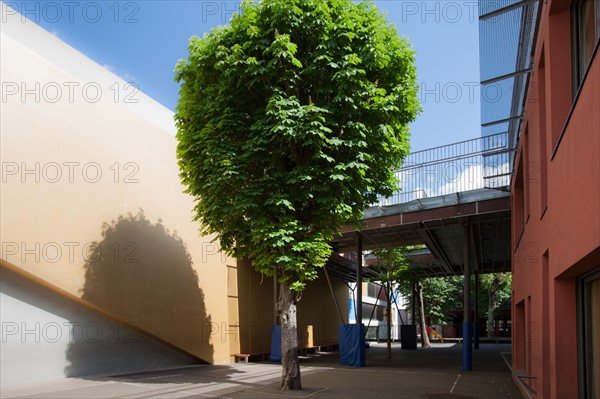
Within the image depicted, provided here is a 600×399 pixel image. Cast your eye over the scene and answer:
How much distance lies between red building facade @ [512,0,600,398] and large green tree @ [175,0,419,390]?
13.0 ft

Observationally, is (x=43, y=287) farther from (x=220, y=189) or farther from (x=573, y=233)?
(x=573, y=233)

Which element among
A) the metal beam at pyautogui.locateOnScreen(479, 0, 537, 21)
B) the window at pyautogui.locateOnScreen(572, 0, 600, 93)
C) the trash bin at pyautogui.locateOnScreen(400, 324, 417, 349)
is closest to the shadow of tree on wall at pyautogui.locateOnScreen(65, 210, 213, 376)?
the metal beam at pyautogui.locateOnScreen(479, 0, 537, 21)

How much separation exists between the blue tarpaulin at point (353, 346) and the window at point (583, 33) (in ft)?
48.6

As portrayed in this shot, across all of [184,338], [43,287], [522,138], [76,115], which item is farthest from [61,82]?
[522,138]

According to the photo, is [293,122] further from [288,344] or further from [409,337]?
[409,337]

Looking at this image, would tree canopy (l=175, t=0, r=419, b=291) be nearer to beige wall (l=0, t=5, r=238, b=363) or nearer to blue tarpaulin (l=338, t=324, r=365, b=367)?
beige wall (l=0, t=5, r=238, b=363)

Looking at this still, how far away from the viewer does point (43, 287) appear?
13352mm

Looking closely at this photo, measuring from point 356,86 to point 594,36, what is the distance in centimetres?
680

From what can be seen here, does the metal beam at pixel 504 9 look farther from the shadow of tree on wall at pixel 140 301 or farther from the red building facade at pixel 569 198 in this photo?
the shadow of tree on wall at pixel 140 301

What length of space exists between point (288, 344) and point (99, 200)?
6.85 m

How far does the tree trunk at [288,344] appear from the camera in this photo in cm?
1291

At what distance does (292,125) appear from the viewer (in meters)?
12.0

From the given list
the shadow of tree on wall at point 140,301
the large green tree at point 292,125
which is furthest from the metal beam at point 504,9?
the shadow of tree on wall at point 140,301

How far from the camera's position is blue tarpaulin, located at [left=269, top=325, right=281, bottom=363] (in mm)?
21250
